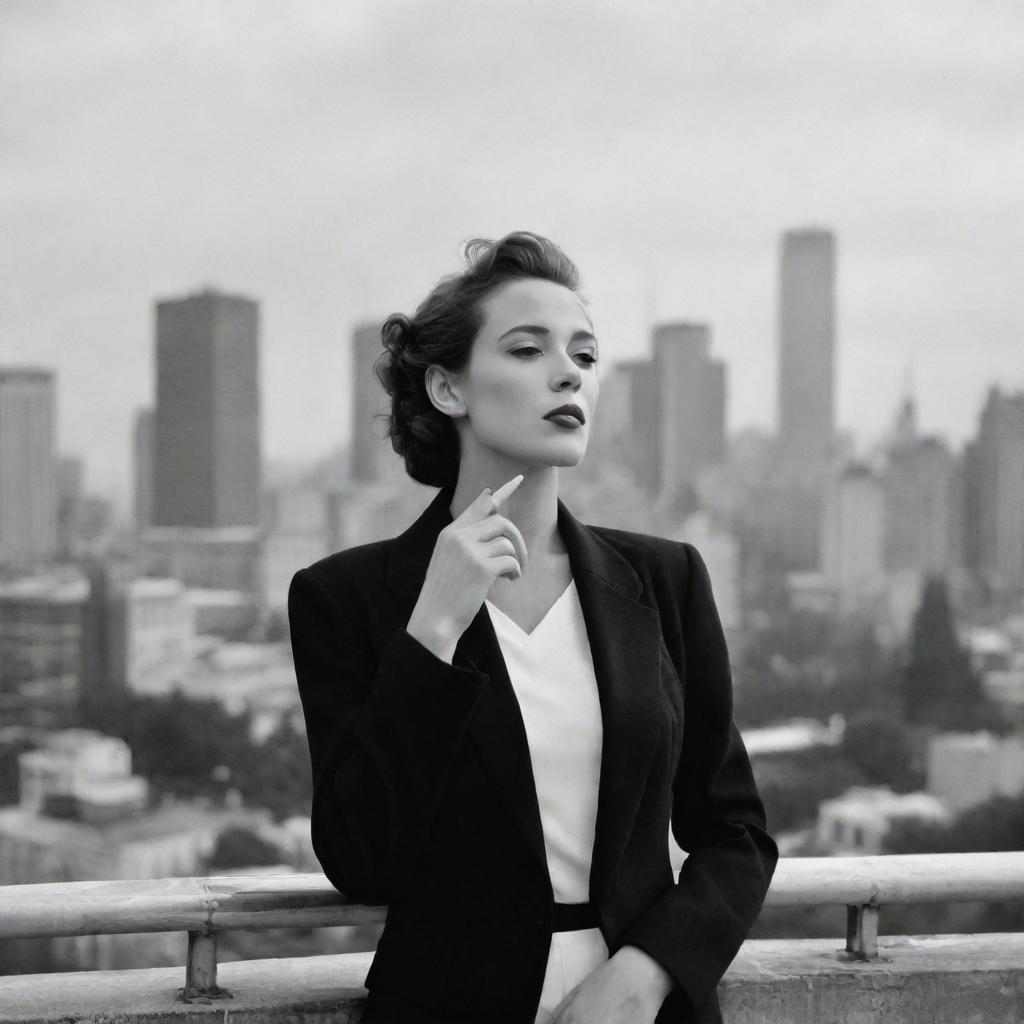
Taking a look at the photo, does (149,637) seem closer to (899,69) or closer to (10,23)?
(10,23)

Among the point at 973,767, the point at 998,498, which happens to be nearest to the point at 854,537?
the point at 998,498

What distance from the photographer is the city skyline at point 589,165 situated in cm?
4788

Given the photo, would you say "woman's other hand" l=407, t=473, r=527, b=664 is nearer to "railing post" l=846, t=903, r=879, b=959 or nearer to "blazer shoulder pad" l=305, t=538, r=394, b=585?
"blazer shoulder pad" l=305, t=538, r=394, b=585

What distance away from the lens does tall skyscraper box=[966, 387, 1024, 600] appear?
4553 cm

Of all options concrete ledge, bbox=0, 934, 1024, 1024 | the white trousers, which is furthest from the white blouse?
concrete ledge, bbox=0, 934, 1024, 1024

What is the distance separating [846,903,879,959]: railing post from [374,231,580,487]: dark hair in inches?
27.1

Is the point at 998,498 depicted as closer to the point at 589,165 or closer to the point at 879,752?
the point at 879,752

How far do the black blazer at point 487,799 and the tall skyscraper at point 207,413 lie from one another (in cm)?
4309

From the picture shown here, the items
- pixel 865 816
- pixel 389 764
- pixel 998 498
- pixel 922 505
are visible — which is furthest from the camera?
pixel 922 505

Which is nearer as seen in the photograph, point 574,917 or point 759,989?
point 574,917

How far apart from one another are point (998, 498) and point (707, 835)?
48599mm

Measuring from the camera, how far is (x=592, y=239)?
173 ft

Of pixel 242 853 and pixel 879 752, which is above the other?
pixel 879 752

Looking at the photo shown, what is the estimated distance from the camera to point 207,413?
1797 inches
